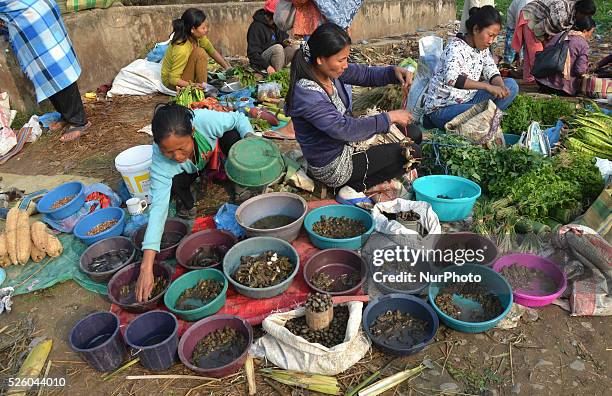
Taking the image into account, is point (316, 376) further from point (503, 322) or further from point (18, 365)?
point (18, 365)

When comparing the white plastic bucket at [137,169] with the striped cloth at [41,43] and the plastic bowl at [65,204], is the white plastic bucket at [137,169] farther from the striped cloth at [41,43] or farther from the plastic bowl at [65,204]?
the striped cloth at [41,43]

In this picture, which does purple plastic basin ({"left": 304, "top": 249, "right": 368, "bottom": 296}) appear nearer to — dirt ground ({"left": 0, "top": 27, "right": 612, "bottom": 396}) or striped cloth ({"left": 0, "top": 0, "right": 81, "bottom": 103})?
dirt ground ({"left": 0, "top": 27, "right": 612, "bottom": 396})

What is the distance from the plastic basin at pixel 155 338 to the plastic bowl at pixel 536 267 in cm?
225

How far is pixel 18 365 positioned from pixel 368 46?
8613 millimetres

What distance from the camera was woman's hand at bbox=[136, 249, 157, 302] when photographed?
284cm

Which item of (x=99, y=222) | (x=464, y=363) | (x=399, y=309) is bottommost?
(x=464, y=363)

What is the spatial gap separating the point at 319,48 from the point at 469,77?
2359 mm

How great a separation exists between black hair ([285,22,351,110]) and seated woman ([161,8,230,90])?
10.7 ft

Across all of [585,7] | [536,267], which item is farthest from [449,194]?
[585,7]

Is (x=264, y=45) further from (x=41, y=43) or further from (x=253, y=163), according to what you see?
(x=253, y=163)

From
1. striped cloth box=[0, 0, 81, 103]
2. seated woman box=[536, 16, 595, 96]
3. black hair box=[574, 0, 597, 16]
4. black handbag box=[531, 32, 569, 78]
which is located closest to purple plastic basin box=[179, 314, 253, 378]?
striped cloth box=[0, 0, 81, 103]

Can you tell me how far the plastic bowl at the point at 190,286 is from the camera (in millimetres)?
2742

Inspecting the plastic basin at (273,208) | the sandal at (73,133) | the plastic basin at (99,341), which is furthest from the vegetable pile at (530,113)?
the sandal at (73,133)

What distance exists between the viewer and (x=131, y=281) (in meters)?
3.14
